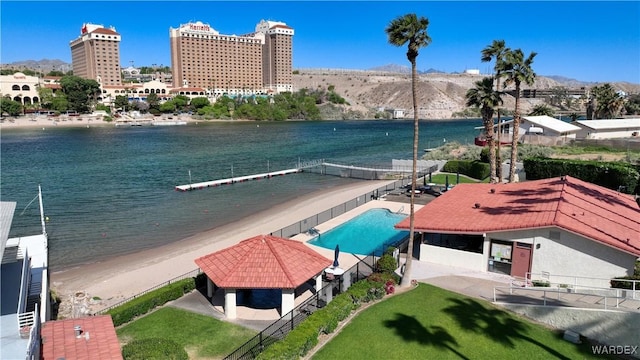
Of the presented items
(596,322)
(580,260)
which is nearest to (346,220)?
(580,260)

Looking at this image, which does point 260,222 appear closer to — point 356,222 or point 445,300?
point 356,222

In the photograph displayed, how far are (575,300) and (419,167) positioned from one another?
40.8m

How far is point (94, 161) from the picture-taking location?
81875mm

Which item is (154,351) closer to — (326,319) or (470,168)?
(326,319)

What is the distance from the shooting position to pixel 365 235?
32000 mm

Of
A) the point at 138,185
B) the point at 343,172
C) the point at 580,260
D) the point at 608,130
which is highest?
the point at 608,130

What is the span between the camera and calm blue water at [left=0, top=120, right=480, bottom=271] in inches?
1463

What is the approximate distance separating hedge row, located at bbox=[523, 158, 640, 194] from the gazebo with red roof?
30258mm

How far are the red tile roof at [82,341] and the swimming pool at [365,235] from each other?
1630cm

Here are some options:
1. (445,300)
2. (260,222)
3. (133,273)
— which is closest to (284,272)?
(445,300)

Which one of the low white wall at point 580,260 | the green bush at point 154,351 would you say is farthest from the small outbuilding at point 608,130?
the green bush at point 154,351

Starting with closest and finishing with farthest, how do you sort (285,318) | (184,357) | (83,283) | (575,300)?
(184,357) → (575,300) → (285,318) → (83,283)

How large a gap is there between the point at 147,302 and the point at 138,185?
141 feet

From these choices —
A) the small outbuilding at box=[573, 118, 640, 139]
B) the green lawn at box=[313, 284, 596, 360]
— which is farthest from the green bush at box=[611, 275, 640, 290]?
the small outbuilding at box=[573, 118, 640, 139]
